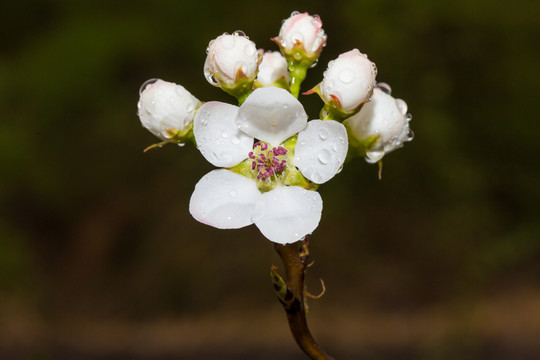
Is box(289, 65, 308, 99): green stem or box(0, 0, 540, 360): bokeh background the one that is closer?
box(289, 65, 308, 99): green stem

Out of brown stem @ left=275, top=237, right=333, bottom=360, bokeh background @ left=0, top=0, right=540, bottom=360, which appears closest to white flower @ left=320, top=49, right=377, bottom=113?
brown stem @ left=275, top=237, right=333, bottom=360

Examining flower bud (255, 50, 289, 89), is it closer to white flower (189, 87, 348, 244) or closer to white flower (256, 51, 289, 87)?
white flower (256, 51, 289, 87)

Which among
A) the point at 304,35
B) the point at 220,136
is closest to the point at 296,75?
the point at 304,35

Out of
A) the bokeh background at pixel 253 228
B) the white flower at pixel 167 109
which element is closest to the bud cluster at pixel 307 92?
the white flower at pixel 167 109

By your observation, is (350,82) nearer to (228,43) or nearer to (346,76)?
(346,76)
